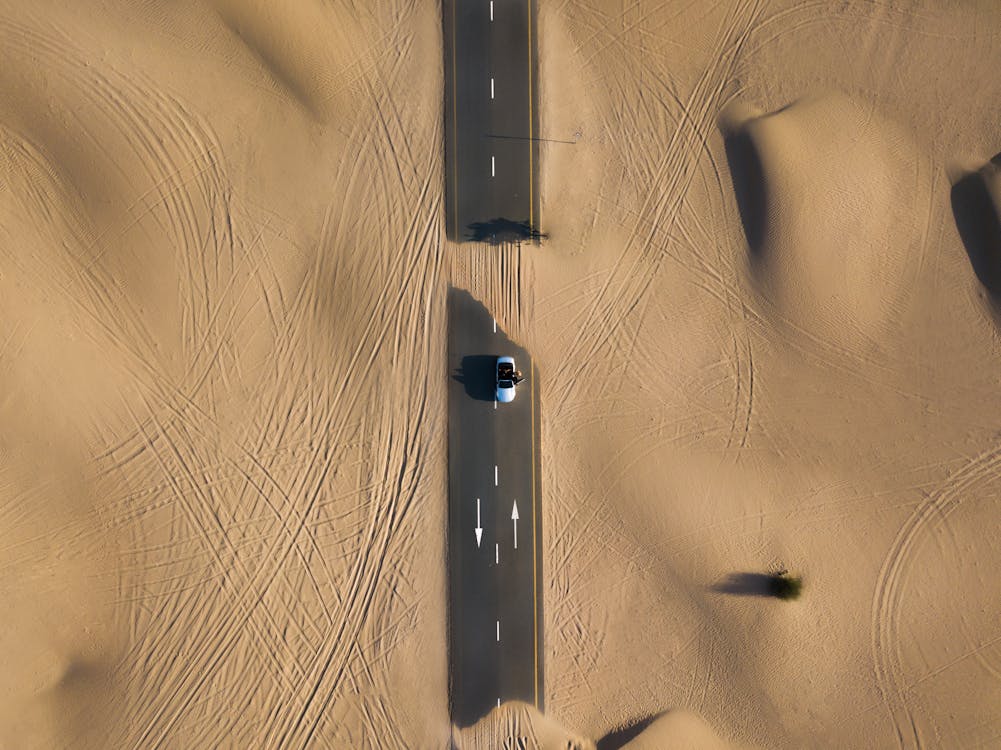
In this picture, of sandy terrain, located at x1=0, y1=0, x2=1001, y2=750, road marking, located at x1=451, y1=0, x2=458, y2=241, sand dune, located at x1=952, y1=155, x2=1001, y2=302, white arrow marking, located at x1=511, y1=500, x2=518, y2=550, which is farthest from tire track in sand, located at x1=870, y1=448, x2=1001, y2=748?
road marking, located at x1=451, y1=0, x2=458, y2=241

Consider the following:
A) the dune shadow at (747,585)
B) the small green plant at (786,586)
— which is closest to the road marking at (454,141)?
the dune shadow at (747,585)

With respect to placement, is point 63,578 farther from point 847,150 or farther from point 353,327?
point 847,150

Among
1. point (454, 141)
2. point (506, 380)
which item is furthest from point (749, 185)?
point (506, 380)

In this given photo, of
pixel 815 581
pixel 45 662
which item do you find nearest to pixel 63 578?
pixel 45 662

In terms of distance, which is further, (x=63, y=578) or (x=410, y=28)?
(x=410, y=28)

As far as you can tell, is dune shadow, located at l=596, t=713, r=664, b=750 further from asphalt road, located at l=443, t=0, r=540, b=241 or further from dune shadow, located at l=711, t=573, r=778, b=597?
asphalt road, located at l=443, t=0, r=540, b=241

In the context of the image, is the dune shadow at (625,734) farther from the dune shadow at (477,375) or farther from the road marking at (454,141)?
the road marking at (454,141)

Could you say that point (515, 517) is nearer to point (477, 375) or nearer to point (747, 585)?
point (477, 375)
